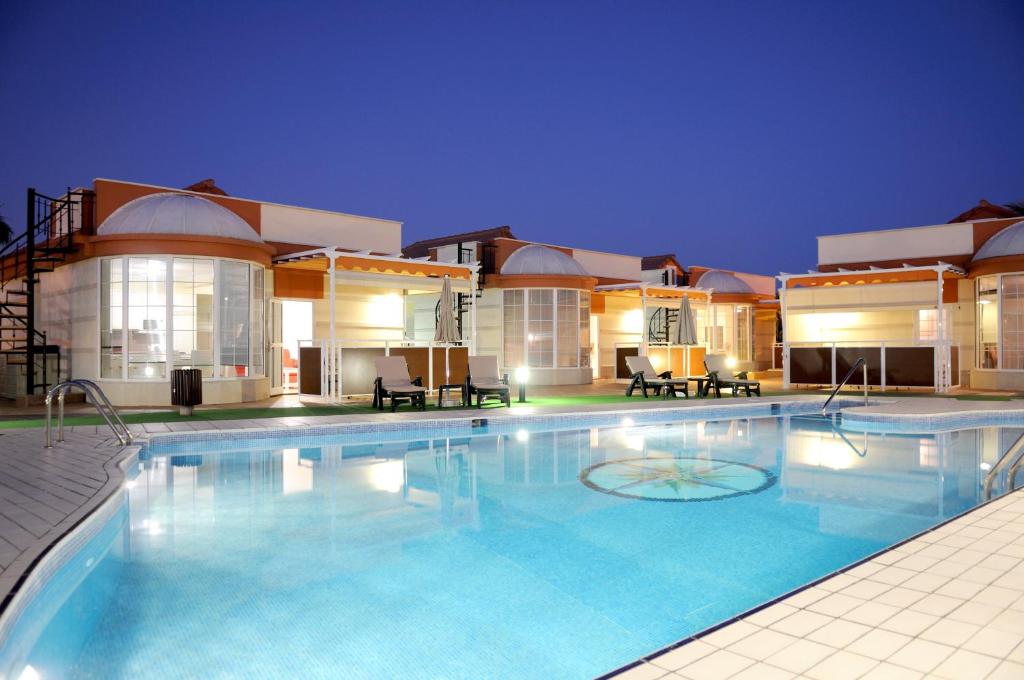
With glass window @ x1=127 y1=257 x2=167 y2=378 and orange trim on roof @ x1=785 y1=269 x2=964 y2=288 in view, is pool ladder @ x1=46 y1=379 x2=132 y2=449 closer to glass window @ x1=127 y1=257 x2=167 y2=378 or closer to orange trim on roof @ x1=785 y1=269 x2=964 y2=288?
glass window @ x1=127 y1=257 x2=167 y2=378

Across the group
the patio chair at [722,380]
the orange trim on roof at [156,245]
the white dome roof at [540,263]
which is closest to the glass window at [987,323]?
the patio chair at [722,380]

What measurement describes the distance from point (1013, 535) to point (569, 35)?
215ft

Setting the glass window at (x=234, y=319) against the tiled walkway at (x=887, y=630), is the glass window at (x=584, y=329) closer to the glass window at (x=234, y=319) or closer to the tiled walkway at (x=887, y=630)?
the glass window at (x=234, y=319)

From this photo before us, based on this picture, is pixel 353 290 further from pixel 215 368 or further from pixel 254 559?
pixel 254 559

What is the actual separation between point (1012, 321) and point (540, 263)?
11462mm

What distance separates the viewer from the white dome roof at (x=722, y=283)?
26.3m

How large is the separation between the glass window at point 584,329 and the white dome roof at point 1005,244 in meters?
9.80

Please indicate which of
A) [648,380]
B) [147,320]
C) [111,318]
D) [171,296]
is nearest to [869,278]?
[648,380]

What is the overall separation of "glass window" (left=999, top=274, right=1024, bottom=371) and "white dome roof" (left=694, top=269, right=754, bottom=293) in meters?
10.3

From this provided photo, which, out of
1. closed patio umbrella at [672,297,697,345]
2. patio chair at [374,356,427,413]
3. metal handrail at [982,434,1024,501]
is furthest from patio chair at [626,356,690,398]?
metal handrail at [982,434,1024,501]

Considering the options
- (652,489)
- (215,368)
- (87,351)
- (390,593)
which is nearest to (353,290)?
(215,368)

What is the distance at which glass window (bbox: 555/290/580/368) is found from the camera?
19.2 meters

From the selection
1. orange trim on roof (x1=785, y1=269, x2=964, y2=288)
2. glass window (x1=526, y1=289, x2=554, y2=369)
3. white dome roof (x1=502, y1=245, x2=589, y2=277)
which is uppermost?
white dome roof (x1=502, y1=245, x2=589, y2=277)

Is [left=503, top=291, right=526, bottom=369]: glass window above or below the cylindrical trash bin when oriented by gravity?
above
